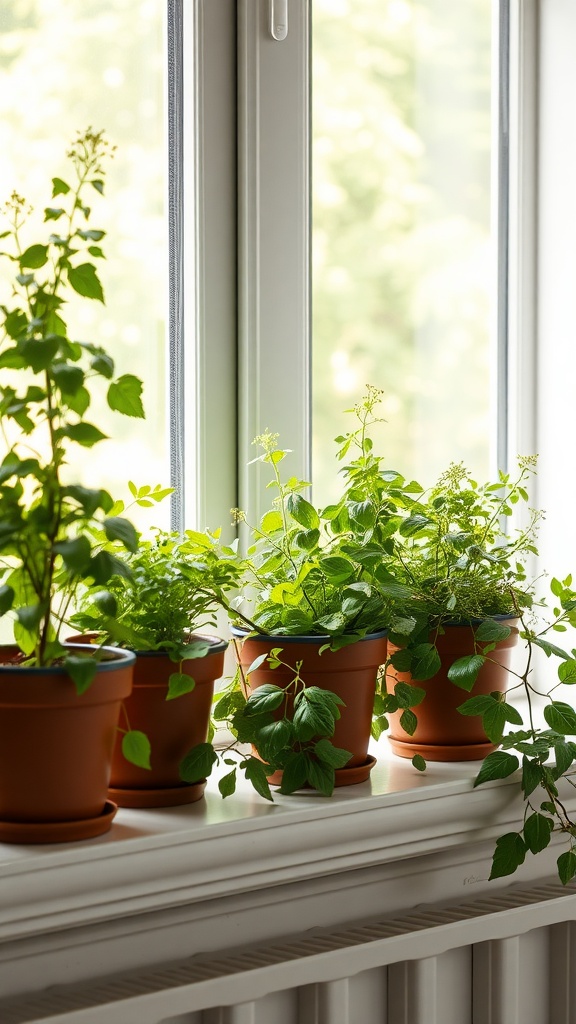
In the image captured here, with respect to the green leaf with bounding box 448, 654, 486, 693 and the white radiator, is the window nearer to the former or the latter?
the green leaf with bounding box 448, 654, 486, 693

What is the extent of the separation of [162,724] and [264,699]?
0.10 meters

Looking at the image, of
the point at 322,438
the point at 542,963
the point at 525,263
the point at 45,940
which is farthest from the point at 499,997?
the point at 525,263

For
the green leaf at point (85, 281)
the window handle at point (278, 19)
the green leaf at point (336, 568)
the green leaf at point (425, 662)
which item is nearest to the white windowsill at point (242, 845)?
the green leaf at point (425, 662)

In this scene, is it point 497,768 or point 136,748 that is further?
point 497,768

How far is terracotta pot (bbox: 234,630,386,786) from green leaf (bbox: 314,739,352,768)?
48 mm

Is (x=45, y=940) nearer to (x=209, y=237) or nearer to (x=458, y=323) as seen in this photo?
(x=209, y=237)

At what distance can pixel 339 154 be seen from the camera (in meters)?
1.40

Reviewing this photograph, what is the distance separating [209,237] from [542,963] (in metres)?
0.97

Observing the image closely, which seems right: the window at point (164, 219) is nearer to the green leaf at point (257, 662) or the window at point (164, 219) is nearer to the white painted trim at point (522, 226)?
the green leaf at point (257, 662)

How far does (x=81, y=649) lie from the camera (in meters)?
0.95

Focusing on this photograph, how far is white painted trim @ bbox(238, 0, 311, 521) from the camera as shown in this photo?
4.18ft

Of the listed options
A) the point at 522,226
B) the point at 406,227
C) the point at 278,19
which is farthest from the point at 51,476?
the point at 522,226

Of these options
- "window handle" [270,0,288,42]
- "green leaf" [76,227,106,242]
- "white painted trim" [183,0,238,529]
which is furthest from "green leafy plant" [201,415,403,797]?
"window handle" [270,0,288,42]

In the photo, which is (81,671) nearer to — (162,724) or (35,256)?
(162,724)
